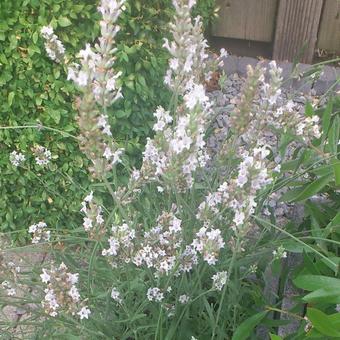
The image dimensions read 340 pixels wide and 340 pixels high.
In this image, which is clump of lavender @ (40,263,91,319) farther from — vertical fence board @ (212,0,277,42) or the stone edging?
vertical fence board @ (212,0,277,42)

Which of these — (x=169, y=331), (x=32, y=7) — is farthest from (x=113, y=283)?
(x=32, y=7)

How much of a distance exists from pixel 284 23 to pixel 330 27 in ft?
1.05

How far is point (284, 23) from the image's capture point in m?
3.83

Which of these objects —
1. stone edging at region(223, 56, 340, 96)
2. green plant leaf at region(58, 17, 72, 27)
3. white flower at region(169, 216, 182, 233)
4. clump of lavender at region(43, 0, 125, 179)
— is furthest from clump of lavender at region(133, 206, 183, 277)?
stone edging at region(223, 56, 340, 96)

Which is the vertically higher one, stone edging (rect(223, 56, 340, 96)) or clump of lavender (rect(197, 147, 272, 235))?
clump of lavender (rect(197, 147, 272, 235))

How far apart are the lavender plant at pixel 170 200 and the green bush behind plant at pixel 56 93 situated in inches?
22.2

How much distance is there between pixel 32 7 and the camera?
2.16 metres

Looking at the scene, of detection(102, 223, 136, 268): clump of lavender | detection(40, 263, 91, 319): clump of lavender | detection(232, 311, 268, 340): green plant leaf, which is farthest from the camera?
detection(232, 311, 268, 340): green plant leaf

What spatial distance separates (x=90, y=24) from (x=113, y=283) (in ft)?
3.61

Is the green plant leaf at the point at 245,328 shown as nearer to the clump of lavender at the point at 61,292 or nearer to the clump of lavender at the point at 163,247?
the clump of lavender at the point at 163,247

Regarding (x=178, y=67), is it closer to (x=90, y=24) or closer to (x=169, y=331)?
(x=169, y=331)

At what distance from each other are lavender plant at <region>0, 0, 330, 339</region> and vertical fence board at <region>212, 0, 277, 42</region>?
2.31m

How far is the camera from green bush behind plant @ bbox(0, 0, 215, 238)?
218cm

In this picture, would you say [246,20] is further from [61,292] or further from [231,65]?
[61,292]
